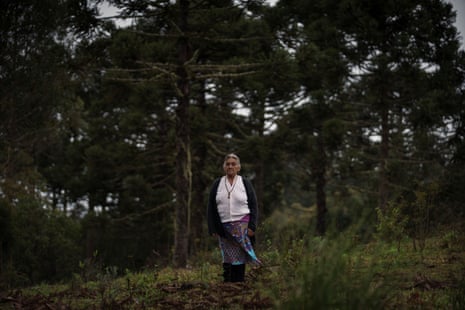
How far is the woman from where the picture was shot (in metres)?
6.38

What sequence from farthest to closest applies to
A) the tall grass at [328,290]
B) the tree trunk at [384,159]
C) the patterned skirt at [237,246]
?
1. the tree trunk at [384,159]
2. the patterned skirt at [237,246]
3. the tall grass at [328,290]

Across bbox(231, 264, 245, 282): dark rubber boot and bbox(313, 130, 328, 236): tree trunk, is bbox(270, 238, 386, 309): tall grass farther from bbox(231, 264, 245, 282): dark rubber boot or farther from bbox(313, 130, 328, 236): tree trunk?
bbox(313, 130, 328, 236): tree trunk

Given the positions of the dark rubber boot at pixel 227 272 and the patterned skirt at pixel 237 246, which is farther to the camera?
the dark rubber boot at pixel 227 272

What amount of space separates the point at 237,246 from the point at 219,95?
43.4 feet

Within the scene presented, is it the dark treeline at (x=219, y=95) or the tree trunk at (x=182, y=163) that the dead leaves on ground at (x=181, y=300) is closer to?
the dark treeline at (x=219, y=95)

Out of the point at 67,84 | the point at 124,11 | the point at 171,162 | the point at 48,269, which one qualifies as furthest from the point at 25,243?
the point at 124,11

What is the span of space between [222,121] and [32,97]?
24.2 ft

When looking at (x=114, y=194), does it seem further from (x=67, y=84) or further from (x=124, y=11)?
(x=124, y=11)

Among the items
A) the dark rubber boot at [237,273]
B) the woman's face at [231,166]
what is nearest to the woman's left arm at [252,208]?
→ the woman's face at [231,166]

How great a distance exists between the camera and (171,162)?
18203 millimetres

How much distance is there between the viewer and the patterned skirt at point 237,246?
6336mm

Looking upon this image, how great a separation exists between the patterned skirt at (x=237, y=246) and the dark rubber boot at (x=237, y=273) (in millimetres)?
78

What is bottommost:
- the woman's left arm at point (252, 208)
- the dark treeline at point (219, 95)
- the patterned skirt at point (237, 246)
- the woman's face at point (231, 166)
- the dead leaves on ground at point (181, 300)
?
the dead leaves on ground at point (181, 300)

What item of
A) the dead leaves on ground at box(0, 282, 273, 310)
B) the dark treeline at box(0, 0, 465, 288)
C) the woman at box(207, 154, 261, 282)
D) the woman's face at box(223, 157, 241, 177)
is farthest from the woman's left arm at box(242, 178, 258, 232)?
the dark treeline at box(0, 0, 465, 288)
